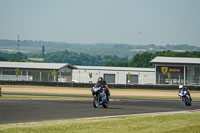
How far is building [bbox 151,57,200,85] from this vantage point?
104312 millimetres

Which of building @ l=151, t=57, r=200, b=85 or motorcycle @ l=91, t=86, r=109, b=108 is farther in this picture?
building @ l=151, t=57, r=200, b=85

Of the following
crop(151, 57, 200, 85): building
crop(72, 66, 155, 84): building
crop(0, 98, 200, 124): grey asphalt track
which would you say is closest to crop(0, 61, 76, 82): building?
crop(72, 66, 155, 84): building

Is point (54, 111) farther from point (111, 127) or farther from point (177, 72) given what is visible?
point (177, 72)

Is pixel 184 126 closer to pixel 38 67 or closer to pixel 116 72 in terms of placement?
pixel 38 67

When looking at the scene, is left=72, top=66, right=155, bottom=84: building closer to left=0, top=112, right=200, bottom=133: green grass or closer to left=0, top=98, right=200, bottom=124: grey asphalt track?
left=0, top=98, right=200, bottom=124: grey asphalt track

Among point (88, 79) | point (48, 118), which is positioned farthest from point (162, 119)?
point (88, 79)

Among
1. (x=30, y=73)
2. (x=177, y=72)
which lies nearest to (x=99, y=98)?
(x=177, y=72)

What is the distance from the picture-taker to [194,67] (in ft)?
346

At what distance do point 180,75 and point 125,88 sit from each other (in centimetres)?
3189

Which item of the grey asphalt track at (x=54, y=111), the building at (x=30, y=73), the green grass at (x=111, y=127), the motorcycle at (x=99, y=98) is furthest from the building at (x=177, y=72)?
the green grass at (x=111, y=127)

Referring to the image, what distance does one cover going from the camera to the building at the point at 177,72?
10431cm

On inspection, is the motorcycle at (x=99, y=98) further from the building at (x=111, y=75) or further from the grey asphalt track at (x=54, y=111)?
the building at (x=111, y=75)

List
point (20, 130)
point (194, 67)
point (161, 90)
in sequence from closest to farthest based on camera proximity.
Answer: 1. point (20, 130)
2. point (161, 90)
3. point (194, 67)

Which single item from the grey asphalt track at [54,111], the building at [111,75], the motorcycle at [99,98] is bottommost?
the grey asphalt track at [54,111]
